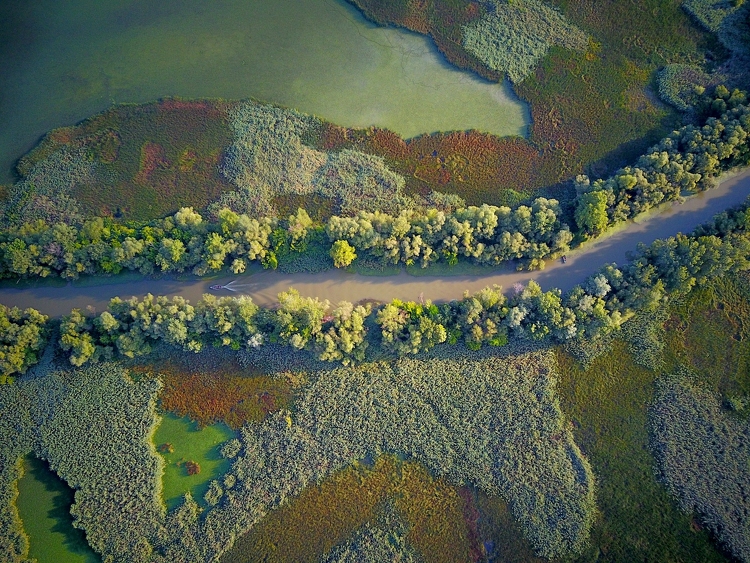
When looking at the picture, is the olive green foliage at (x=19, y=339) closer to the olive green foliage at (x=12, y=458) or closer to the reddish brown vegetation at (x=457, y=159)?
the olive green foliage at (x=12, y=458)

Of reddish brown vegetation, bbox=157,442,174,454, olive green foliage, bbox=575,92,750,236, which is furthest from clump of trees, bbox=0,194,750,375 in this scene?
reddish brown vegetation, bbox=157,442,174,454

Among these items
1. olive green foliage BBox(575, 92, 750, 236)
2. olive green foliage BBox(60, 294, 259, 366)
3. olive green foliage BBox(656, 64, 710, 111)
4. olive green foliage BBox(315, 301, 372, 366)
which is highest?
olive green foliage BBox(656, 64, 710, 111)

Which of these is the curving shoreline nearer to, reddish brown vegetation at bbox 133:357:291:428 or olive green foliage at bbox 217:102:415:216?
reddish brown vegetation at bbox 133:357:291:428

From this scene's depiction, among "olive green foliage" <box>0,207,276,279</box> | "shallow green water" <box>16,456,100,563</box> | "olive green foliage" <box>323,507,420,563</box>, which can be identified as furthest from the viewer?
"olive green foliage" <box>0,207,276,279</box>

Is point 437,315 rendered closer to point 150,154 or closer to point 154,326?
point 154,326

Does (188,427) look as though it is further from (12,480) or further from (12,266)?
(12,266)

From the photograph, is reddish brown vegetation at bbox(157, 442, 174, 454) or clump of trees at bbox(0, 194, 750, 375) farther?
reddish brown vegetation at bbox(157, 442, 174, 454)

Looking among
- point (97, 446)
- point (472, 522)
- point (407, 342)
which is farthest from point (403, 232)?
point (97, 446)

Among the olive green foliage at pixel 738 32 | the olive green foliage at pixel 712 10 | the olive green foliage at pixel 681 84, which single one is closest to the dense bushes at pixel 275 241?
the olive green foliage at pixel 681 84
